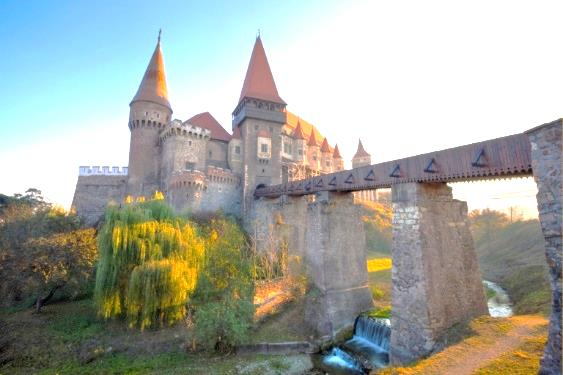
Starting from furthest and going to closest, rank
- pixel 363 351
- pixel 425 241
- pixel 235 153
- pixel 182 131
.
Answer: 1. pixel 235 153
2. pixel 182 131
3. pixel 363 351
4. pixel 425 241

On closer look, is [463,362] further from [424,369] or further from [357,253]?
[357,253]

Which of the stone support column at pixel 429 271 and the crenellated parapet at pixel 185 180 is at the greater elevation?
the crenellated parapet at pixel 185 180

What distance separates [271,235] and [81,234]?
38.1 feet

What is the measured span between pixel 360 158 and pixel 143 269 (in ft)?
149

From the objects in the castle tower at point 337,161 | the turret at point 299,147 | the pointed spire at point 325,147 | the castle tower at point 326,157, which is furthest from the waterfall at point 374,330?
the castle tower at point 337,161

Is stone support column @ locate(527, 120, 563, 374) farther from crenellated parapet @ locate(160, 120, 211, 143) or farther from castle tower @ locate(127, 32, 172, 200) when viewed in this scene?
castle tower @ locate(127, 32, 172, 200)

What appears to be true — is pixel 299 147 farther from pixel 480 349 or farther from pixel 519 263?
pixel 480 349

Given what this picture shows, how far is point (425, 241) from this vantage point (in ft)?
29.1

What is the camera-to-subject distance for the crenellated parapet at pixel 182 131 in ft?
88.1

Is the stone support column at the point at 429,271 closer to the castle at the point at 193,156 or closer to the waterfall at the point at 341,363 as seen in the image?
the waterfall at the point at 341,363

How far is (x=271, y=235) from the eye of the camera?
20.0m

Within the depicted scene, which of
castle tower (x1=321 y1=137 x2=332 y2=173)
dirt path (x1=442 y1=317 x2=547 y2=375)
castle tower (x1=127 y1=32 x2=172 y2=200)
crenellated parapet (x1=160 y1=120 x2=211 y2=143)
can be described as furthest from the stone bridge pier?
castle tower (x1=321 y1=137 x2=332 y2=173)

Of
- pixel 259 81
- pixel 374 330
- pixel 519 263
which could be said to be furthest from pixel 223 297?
pixel 259 81

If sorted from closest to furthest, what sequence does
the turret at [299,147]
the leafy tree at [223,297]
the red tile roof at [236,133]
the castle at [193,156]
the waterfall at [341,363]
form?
1. the waterfall at [341,363]
2. the leafy tree at [223,297]
3. the castle at [193,156]
4. the red tile roof at [236,133]
5. the turret at [299,147]
